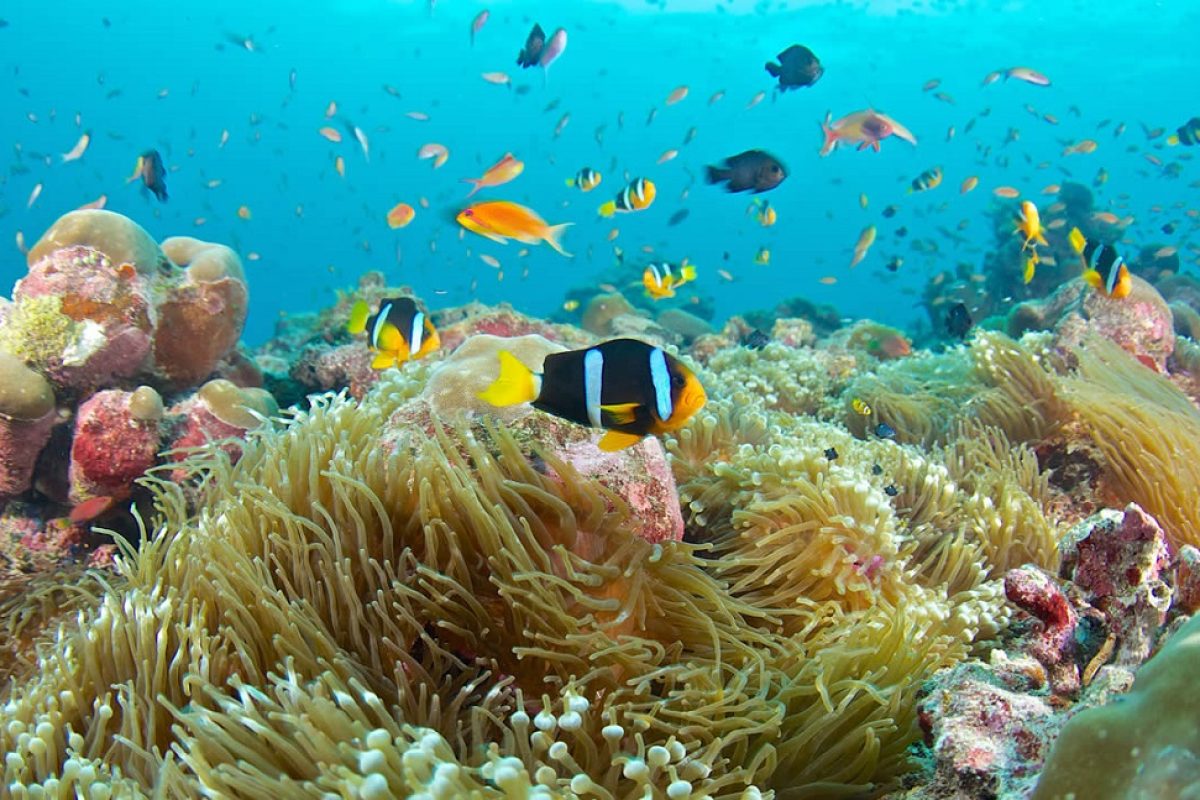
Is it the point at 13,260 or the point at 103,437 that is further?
the point at 13,260

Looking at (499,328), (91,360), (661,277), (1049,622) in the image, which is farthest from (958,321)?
(91,360)

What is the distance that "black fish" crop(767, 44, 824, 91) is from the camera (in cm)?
719

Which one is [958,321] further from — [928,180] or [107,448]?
[107,448]

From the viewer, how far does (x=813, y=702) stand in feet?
7.25

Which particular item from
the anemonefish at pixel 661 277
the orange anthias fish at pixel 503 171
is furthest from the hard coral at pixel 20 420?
the anemonefish at pixel 661 277

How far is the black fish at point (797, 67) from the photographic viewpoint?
7.19m

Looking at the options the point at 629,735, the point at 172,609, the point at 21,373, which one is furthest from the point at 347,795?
the point at 21,373

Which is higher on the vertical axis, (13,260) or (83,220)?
(83,220)

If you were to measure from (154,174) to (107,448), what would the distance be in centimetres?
424

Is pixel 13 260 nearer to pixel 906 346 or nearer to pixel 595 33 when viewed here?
pixel 595 33

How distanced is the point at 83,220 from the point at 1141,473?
280 inches

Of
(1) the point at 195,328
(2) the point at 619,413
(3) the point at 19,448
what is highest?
(2) the point at 619,413

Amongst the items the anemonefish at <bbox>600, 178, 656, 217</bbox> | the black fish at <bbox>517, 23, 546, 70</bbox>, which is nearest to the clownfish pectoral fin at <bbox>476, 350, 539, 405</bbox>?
the anemonefish at <bbox>600, 178, 656, 217</bbox>

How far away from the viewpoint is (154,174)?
302 inches
